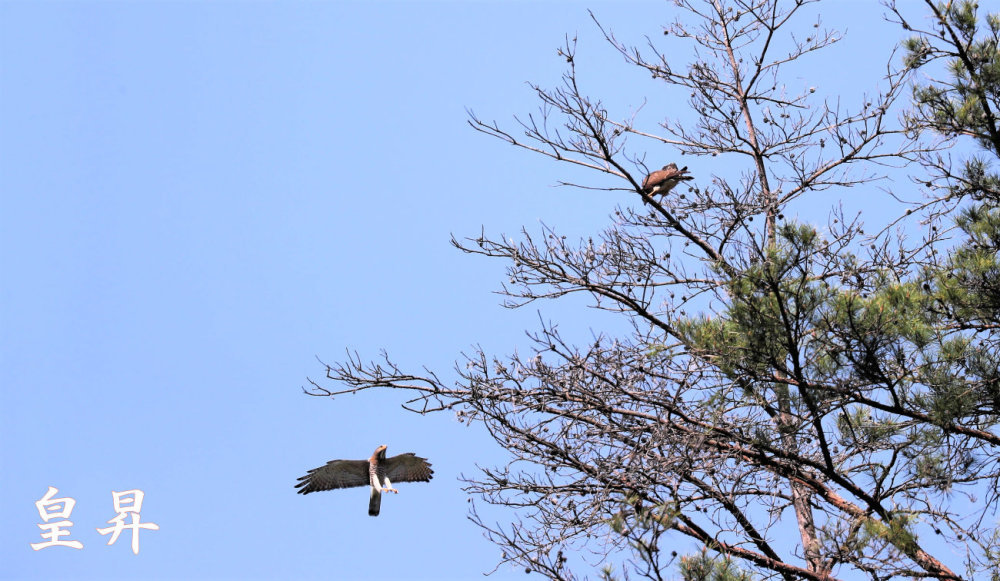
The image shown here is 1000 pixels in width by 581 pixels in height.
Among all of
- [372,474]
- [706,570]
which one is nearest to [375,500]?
[372,474]

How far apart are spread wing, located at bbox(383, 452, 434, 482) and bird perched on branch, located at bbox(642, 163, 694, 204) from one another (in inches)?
111

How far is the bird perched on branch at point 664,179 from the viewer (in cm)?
796

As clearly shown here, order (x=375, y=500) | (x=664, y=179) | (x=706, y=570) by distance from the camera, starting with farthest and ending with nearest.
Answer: (x=375, y=500)
(x=664, y=179)
(x=706, y=570)

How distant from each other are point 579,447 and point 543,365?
59cm

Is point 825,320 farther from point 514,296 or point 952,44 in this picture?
point 952,44

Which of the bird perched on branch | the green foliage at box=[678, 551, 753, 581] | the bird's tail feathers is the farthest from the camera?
the bird's tail feathers

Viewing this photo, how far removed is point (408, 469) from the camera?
873 centimetres

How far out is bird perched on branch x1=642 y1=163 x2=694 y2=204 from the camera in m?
7.96

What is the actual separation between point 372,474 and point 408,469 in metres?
0.35

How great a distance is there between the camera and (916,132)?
27.7 ft

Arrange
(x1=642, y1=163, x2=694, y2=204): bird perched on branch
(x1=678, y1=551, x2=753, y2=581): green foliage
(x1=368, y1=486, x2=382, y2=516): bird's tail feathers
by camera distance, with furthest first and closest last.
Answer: (x1=368, y1=486, x2=382, y2=516): bird's tail feathers, (x1=642, y1=163, x2=694, y2=204): bird perched on branch, (x1=678, y1=551, x2=753, y2=581): green foliage

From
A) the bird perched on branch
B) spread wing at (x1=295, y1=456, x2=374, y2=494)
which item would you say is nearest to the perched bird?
spread wing at (x1=295, y1=456, x2=374, y2=494)

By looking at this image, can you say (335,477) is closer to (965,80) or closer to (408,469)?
(408,469)

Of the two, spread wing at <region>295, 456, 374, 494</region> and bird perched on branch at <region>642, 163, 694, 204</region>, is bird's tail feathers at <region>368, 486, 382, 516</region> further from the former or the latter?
bird perched on branch at <region>642, 163, 694, 204</region>
